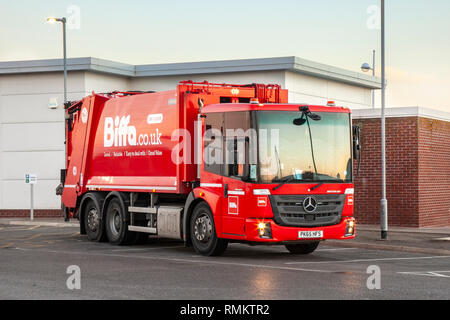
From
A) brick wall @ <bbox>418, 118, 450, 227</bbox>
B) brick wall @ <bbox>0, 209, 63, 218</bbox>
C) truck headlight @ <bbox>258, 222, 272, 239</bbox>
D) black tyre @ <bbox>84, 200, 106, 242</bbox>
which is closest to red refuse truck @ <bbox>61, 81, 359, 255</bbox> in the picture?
truck headlight @ <bbox>258, 222, 272, 239</bbox>

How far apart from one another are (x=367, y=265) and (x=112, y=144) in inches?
290

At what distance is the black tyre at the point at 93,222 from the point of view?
1953 centimetres

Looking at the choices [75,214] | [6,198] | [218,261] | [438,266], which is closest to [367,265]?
[438,266]

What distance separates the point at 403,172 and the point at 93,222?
10.0 meters

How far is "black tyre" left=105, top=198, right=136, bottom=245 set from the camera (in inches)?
734

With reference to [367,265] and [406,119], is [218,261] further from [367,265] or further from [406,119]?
[406,119]

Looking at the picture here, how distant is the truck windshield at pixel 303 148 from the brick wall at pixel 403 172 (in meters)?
9.45

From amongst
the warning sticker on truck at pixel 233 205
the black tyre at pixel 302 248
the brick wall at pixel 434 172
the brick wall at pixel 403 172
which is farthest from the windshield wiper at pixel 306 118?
the brick wall at pixel 434 172

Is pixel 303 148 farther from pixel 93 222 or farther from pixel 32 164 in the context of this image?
pixel 32 164

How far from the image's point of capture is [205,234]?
1580 cm

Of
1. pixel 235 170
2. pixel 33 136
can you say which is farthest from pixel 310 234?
pixel 33 136

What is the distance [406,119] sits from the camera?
24797 mm

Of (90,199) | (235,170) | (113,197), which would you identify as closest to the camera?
(235,170)
